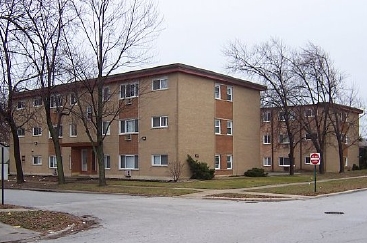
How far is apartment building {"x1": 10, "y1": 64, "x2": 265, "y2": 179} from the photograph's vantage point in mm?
37594

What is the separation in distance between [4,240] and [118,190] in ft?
57.3

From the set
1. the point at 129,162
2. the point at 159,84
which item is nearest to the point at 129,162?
the point at 129,162

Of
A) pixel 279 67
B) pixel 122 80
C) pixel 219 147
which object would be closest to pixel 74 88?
pixel 122 80

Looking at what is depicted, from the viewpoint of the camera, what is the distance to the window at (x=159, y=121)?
125 ft

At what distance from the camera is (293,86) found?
157ft

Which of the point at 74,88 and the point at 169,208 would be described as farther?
the point at 74,88

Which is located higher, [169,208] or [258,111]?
[258,111]

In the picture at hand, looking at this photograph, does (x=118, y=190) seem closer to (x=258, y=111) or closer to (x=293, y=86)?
(x=258, y=111)

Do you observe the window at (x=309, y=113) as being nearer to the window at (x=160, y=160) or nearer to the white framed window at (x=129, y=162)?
the window at (x=160, y=160)

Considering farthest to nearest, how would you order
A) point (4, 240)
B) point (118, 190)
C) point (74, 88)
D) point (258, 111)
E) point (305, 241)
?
point (258, 111) < point (74, 88) < point (118, 190) < point (4, 240) < point (305, 241)

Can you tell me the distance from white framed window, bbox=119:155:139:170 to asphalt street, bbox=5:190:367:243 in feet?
60.6

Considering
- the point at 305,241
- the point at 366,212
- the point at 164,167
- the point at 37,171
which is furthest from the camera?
the point at 37,171

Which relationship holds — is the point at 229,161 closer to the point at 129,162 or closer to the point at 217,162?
the point at 217,162

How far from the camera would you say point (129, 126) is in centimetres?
4106
